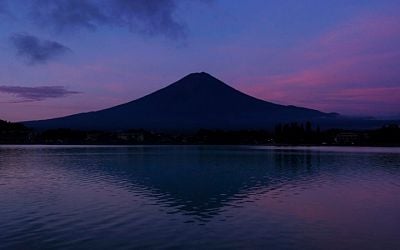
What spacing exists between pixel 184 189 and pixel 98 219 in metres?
8.56

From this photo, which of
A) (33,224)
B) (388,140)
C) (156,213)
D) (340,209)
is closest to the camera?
(33,224)

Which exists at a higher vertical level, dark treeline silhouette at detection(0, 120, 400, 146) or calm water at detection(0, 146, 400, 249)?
dark treeline silhouette at detection(0, 120, 400, 146)

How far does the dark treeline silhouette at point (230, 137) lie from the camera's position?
136 metres

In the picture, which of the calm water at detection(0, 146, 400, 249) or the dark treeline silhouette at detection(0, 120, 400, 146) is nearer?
the calm water at detection(0, 146, 400, 249)

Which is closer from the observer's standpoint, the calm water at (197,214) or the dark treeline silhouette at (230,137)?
the calm water at (197,214)

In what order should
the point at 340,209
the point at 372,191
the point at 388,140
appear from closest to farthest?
the point at 340,209 → the point at 372,191 → the point at 388,140

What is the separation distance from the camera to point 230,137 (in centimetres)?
15488

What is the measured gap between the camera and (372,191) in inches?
885

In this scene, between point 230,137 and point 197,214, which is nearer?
point 197,214

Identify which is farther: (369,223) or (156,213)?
(156,213)

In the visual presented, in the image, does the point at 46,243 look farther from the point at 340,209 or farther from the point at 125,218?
the point at 340,209

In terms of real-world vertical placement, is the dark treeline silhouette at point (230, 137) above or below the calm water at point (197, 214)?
above

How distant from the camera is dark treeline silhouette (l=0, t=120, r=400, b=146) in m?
136

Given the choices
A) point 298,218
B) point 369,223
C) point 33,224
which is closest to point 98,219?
point 33,224
